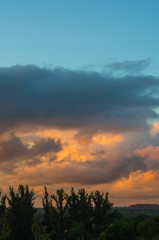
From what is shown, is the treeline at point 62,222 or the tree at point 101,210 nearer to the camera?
the treeline at point 62,222

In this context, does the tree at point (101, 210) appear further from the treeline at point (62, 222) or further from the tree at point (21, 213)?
the tree at point (21, 213)

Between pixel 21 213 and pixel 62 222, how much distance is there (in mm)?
8947

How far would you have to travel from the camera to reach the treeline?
6400 centimetres

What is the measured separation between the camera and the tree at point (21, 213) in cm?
6975

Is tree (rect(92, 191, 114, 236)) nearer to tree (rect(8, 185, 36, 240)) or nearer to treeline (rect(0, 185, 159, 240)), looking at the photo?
treeline (rect(0, 185, 159, 240))

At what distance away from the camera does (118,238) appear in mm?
64750

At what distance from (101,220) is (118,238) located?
1911cm

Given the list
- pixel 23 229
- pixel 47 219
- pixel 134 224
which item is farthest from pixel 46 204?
pixel 134 224

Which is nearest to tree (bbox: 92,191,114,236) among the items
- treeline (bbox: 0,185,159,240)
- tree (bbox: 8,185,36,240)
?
treeline (bbox: 0,185,159,240)

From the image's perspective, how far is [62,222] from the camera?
71.8 meters

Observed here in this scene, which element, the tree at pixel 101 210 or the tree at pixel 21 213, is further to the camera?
the tree at pixel 101 210

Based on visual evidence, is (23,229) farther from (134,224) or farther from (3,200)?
(134,224)

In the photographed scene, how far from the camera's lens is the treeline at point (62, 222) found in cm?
6400

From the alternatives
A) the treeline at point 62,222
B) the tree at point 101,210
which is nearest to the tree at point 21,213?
the treeline at point 62,222
